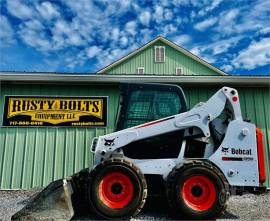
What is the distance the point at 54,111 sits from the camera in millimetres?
8047

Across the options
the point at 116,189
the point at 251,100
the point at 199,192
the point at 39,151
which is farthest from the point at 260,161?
the point at 39,151

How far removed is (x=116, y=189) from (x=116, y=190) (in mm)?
17

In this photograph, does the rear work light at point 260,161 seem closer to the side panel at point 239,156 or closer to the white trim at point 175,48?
the side panel at point 239,156

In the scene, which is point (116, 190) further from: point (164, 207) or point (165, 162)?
point (164, 207)

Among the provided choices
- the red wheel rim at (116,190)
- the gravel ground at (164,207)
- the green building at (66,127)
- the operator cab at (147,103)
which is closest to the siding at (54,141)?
the green building at (66,127)

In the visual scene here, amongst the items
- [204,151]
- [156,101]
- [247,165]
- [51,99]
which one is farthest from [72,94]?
[247,165]

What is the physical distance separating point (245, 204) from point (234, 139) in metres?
1.95

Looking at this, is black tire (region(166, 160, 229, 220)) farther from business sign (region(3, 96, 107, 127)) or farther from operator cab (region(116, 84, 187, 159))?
business sign (region(3, 96, 107, 127))

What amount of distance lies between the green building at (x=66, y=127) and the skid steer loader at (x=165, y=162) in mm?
2601

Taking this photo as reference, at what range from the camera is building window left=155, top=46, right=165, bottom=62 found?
17.9m

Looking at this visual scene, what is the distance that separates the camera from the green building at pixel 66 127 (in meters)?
7.75

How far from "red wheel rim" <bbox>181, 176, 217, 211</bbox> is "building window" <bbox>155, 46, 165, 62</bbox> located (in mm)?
14065

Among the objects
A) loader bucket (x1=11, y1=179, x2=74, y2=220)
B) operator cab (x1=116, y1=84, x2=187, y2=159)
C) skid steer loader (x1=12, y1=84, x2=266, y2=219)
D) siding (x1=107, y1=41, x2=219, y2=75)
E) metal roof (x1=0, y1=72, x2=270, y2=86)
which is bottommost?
loader bucket (x1=11, y1=179, x2=74, y2=220)

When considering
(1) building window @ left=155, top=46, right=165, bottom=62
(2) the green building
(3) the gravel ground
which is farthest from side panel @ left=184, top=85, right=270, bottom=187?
(1) building window @ left=155, top=46, right=165, bottom=62
